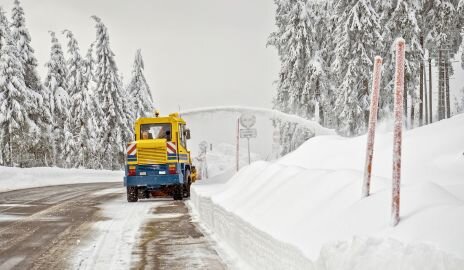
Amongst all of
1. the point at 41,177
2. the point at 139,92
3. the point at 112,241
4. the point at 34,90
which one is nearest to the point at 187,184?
the point at 112,241

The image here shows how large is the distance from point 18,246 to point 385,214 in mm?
6836

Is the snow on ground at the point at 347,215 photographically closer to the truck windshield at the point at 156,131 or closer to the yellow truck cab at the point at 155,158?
the yellow truck cab at the point at 155,158

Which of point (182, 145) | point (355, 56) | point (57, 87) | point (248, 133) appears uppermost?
point (57, 87)

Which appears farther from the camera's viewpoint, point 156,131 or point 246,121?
point 156,131

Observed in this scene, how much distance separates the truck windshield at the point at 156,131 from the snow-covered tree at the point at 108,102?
104 ft

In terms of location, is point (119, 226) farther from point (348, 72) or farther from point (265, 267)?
point (348, 72)

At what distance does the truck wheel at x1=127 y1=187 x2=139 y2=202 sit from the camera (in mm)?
18703

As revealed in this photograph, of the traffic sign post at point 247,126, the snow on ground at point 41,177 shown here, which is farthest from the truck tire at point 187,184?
the snow on ground at point 41,177

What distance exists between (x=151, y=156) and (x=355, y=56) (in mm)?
19874

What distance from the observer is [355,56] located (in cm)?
3512

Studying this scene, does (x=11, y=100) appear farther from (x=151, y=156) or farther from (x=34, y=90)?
(x=151, y=156)

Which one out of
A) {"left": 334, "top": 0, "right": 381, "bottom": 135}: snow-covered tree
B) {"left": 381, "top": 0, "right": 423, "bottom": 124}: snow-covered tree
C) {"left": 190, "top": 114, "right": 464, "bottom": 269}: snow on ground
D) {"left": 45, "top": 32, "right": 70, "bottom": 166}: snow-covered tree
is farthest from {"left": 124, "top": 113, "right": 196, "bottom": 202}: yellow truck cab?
{"left": 45, "top": 32, "right": 70, "bottom": 166}: snow-covered tree

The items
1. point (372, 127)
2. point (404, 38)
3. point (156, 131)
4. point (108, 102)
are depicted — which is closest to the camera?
point (372, 127)

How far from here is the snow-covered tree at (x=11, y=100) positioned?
128 feet
